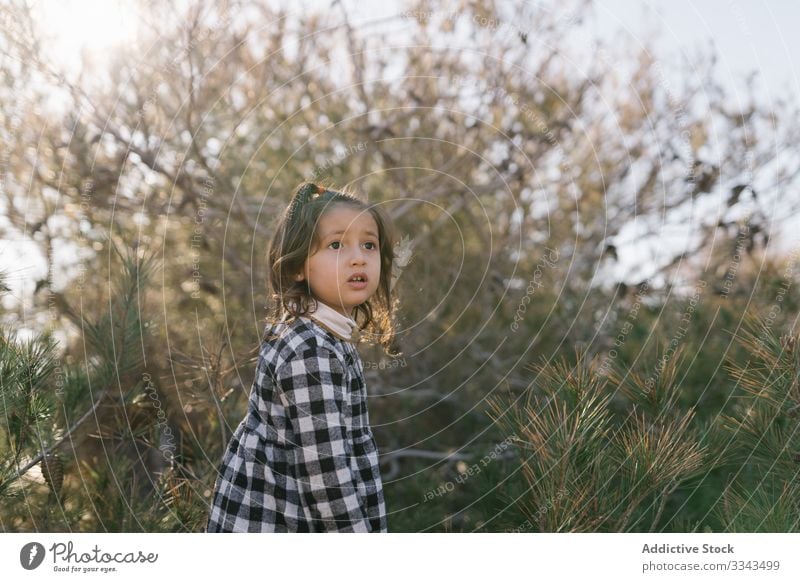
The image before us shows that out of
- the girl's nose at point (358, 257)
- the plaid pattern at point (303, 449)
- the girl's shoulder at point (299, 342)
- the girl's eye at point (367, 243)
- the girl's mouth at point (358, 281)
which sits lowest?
the plaid pattern at point (303, 449)

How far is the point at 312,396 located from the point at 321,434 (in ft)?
0.14

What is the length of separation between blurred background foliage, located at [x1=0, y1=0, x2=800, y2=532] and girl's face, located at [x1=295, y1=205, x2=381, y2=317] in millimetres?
219

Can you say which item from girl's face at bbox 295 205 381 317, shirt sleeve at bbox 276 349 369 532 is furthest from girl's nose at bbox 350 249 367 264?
shirt sleeve at bbox 276 349 369 532

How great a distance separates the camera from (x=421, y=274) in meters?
1.85

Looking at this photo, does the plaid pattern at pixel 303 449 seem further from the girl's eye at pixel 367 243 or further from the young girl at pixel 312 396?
the girl's eye at pixel 367 243

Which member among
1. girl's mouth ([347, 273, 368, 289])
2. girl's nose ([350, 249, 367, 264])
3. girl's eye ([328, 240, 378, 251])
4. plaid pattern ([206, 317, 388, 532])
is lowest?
plaid pattern ([206, 317, 388, 532])

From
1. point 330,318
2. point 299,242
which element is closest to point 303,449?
point 330,318

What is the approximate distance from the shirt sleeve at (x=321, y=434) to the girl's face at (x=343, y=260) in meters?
0.10

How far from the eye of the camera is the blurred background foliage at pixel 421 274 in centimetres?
110

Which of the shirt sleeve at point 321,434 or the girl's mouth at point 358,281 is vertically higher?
the girl's mouth at point 358,281

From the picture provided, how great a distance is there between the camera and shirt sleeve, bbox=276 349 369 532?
88 cm

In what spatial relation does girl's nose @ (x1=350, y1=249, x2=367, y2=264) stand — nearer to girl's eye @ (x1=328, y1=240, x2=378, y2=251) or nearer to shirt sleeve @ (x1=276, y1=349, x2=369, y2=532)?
girl's eye @ (x1=328, y1=240, x2=378, y2=251)

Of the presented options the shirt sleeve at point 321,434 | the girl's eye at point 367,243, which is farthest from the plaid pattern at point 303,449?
the girl's eye at point 367,243
